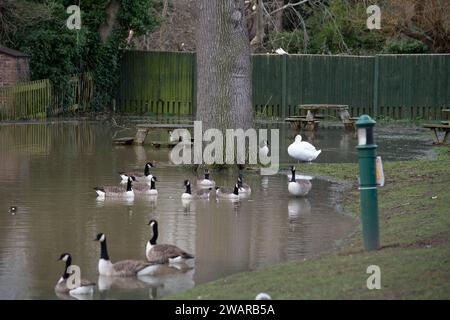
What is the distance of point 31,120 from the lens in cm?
3628

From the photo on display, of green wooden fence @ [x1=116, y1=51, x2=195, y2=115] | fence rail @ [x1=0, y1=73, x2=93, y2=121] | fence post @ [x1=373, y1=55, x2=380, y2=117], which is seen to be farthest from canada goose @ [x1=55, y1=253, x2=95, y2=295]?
green wooden fence @ [x1=116, y1=51, x2=195, y2=115]

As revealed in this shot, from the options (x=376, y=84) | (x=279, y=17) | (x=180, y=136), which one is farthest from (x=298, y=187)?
(x=279, y=17)

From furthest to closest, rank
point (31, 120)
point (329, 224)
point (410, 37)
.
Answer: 1. point (410, 37)
2. point (31, 120)
3. point (329, 224)

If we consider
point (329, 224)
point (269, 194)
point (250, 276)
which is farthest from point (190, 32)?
point (250, 276)

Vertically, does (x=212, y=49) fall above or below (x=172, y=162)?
above

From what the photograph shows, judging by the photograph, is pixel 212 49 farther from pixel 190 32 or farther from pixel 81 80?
pixel 190 32

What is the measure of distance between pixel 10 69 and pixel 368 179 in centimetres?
2739

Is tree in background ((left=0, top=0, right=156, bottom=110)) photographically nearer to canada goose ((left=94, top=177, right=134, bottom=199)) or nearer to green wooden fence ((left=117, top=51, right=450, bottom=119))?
green wooden fence ((left=117, top=51, right=450, bottom=119))

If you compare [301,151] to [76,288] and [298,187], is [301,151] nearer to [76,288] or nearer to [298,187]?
[298,187]

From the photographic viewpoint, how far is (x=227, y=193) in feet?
59.2

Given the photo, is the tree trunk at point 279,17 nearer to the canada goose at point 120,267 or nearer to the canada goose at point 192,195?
the canada goose at point 192,195

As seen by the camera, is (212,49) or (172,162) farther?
(172,162)

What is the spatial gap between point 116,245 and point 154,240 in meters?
1.23

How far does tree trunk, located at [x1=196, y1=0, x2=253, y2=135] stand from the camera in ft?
71.7
